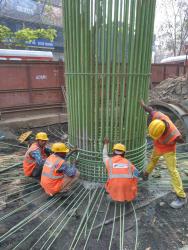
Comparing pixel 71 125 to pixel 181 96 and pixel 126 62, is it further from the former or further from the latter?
pixel 181 96

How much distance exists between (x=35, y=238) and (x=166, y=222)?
6.15 ft

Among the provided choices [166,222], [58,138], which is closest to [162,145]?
[166,222]

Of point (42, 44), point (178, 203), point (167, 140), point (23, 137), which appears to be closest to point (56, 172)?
point (167, 140)

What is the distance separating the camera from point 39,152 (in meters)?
4.36

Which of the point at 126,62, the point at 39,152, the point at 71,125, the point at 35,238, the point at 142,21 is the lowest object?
the point at 35,238

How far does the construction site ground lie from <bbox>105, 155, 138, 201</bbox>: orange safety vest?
27 cm

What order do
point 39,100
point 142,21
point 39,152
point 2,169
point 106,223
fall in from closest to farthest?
point 106,223
point 142,21
point 39,152
point 2,169
point 39,100

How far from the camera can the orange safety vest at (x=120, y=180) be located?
358 cm

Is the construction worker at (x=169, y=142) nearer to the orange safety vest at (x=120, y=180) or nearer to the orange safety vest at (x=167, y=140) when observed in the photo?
the orange safety vest at (x=167, y=140)

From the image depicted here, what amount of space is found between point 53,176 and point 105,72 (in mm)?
1868

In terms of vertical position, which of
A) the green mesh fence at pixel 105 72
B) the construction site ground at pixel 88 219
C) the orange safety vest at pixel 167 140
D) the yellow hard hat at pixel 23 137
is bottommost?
the construction site ground at pixel 88 219

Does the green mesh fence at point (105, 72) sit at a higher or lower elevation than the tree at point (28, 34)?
lower

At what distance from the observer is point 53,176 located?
12.5 ft

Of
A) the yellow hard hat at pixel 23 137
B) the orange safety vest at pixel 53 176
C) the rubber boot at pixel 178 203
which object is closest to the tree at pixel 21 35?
the yellow hard hat at pixel 23 137
